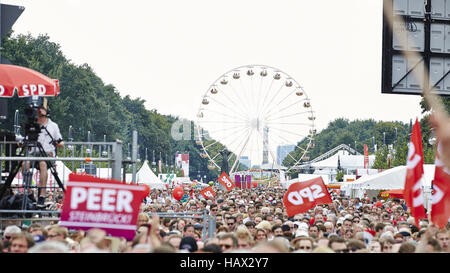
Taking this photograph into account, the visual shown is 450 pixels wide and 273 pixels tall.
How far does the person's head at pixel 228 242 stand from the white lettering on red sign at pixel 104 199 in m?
1.11

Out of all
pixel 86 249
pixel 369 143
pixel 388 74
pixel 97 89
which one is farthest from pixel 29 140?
pixel 369 143

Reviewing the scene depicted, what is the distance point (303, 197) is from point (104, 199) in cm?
986

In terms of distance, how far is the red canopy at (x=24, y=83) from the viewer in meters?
12.3

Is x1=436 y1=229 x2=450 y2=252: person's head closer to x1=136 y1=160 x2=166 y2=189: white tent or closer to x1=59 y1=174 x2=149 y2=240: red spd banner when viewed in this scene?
x1=59 y1=174 x2=149 y2=240: red spd banner

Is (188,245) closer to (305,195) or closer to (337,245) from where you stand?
(337,245)

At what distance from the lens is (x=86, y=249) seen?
7047mm

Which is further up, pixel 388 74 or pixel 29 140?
pixel 388 74

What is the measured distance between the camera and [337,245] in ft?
33.1

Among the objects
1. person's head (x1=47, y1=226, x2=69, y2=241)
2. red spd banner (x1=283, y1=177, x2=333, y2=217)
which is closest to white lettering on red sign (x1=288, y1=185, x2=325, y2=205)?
red spd banner (x1=283, y1=177, x2=333, y2=217)

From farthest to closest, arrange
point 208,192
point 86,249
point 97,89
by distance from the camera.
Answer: point 97,89
point 208,192
point 86,249

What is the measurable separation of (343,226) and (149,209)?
17.5 feet

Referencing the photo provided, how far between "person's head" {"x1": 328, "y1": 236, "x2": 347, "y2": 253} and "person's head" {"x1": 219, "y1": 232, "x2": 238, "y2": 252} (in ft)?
4.41

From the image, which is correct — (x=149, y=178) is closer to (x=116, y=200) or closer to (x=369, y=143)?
(x=116, y=200)
